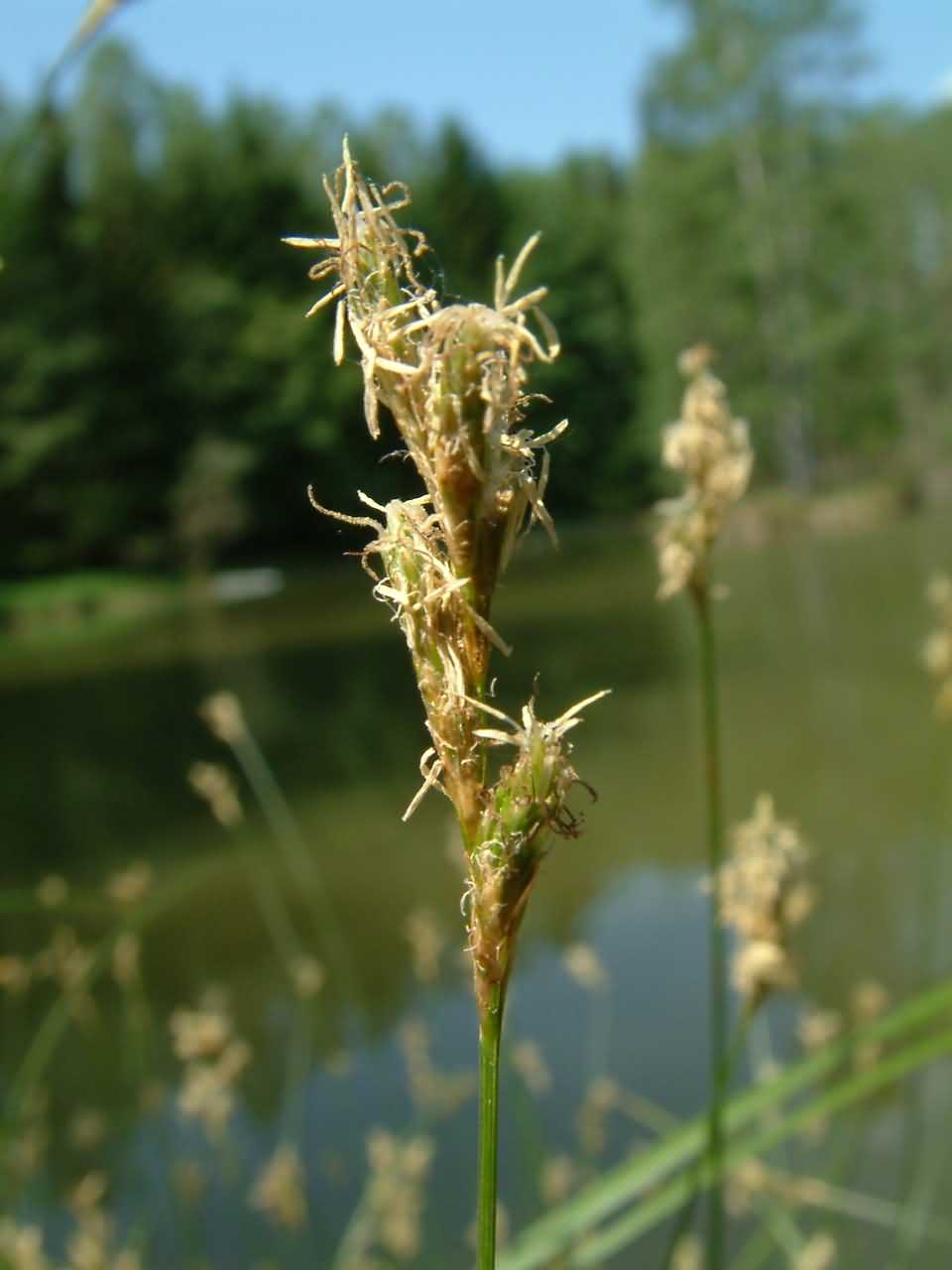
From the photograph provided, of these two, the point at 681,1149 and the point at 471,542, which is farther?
the point at 681,1149

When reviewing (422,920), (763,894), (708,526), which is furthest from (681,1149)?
(422,920)

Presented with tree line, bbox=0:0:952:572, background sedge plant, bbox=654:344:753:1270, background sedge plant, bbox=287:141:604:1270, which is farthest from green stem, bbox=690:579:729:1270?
tree line, bbox=0:0:952:572

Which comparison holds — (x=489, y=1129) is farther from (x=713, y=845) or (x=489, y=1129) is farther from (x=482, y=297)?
(x=482, y=297)

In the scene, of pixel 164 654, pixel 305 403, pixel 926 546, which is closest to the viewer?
pixel 164 654

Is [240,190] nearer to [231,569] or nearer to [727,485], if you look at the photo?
[231,569]

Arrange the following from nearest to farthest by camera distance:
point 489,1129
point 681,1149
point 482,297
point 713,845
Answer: point 489,1129 → point 713,845 → point 681,1149 → point 482,297

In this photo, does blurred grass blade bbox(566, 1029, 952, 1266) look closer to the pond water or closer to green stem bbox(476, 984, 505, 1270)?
the pond water

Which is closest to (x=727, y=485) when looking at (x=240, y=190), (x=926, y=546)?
(x=926, y=546)
